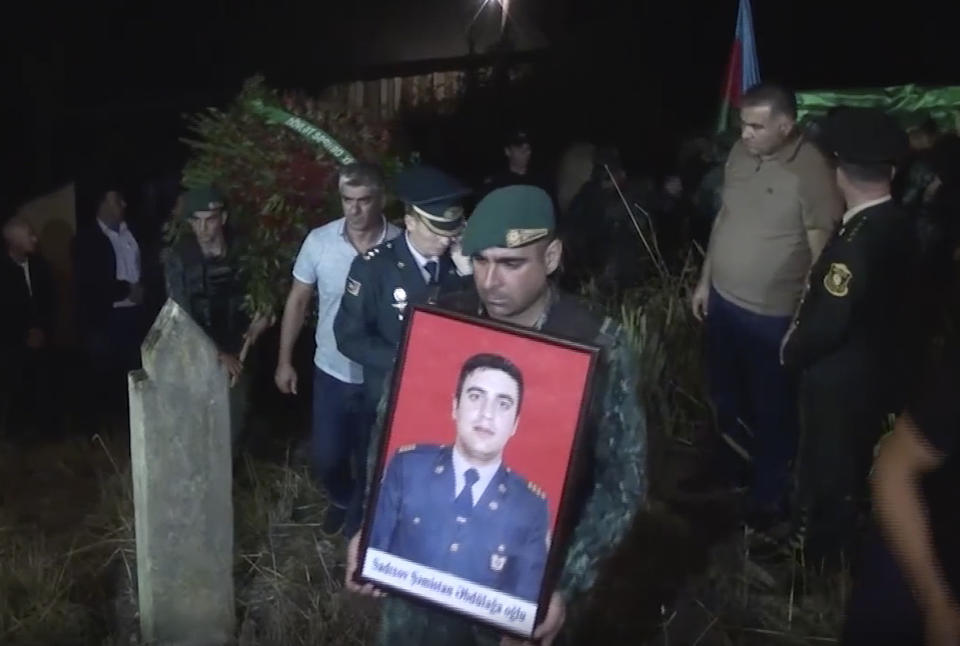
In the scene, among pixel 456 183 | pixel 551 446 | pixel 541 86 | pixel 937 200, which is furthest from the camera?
pixel 541 86

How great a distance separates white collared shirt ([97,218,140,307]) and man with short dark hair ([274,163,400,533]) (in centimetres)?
191

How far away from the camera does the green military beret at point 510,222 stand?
244 cm

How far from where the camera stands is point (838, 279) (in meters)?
3.89

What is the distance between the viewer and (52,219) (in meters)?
6.79

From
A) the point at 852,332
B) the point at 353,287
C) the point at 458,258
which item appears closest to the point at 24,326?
the point at 353,287

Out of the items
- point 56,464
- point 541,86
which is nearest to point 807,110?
point 541,86

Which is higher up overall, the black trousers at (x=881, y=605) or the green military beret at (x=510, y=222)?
the green military beret at (x=510, y=222)

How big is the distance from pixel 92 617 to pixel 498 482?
7.51ft

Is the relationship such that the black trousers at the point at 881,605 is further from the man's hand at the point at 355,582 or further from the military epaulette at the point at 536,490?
the man's hand at the point at 355,582

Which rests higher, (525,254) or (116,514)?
(525,254)

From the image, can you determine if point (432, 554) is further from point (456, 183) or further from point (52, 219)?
point (52, 219)

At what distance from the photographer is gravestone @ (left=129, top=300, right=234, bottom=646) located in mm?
3324

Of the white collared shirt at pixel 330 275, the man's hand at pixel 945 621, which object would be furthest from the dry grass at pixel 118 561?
the man's hand at pixel 945 621

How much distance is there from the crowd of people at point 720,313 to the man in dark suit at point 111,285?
24 centimetres
